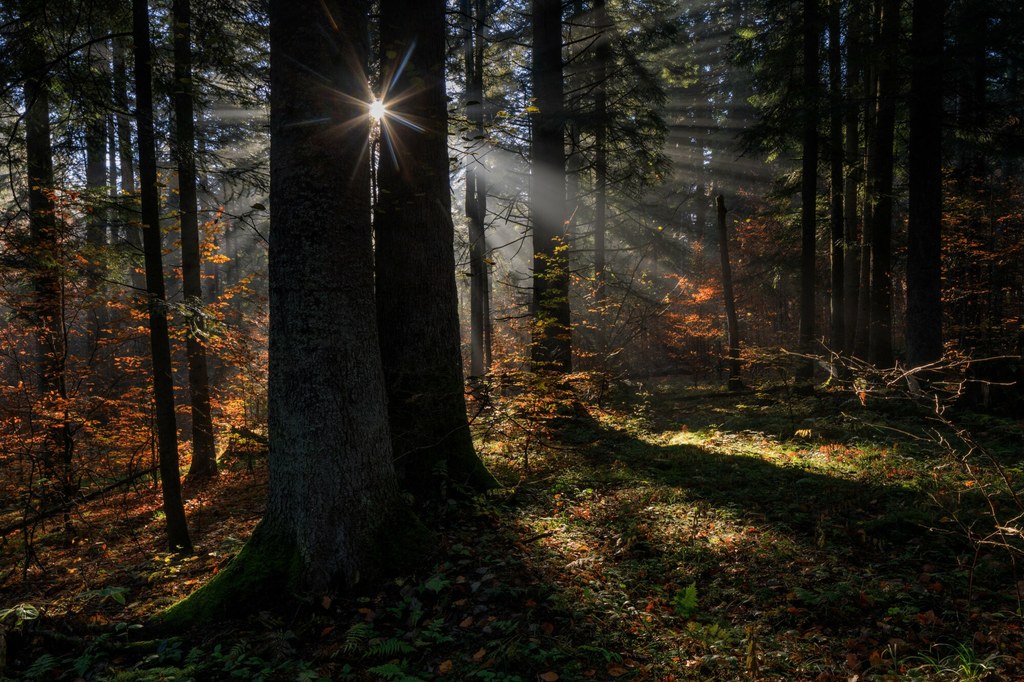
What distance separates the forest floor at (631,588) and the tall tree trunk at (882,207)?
17.3 feet

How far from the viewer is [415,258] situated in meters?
5.56

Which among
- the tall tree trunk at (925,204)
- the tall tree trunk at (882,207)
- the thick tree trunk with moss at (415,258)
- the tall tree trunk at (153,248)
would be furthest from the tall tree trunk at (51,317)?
the tall tree trunk at (882,207)

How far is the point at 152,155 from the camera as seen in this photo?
16.8ft

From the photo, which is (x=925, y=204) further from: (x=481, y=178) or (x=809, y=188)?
(x=481, y=178)

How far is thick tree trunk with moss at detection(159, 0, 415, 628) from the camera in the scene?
13.0ft

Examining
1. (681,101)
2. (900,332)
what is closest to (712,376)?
(900,332)

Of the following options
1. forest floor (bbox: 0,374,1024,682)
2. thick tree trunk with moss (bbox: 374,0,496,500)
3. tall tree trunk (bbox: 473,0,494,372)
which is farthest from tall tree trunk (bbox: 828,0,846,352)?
thick tree trunk with moss (bbox: 374,0,496,500)

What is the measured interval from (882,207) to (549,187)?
28.8 ft

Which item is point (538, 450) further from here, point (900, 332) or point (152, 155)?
point (900, 332)

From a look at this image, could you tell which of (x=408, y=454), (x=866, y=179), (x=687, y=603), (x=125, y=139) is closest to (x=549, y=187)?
(x=408, y=454)

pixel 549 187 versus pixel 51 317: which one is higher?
pixel 549 187

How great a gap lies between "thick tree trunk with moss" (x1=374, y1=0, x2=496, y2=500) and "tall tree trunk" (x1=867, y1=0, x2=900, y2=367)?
37.3 ft

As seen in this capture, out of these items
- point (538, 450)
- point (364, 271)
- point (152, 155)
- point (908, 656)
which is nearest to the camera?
point (908, 656)

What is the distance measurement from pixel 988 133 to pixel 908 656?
12436 mm
